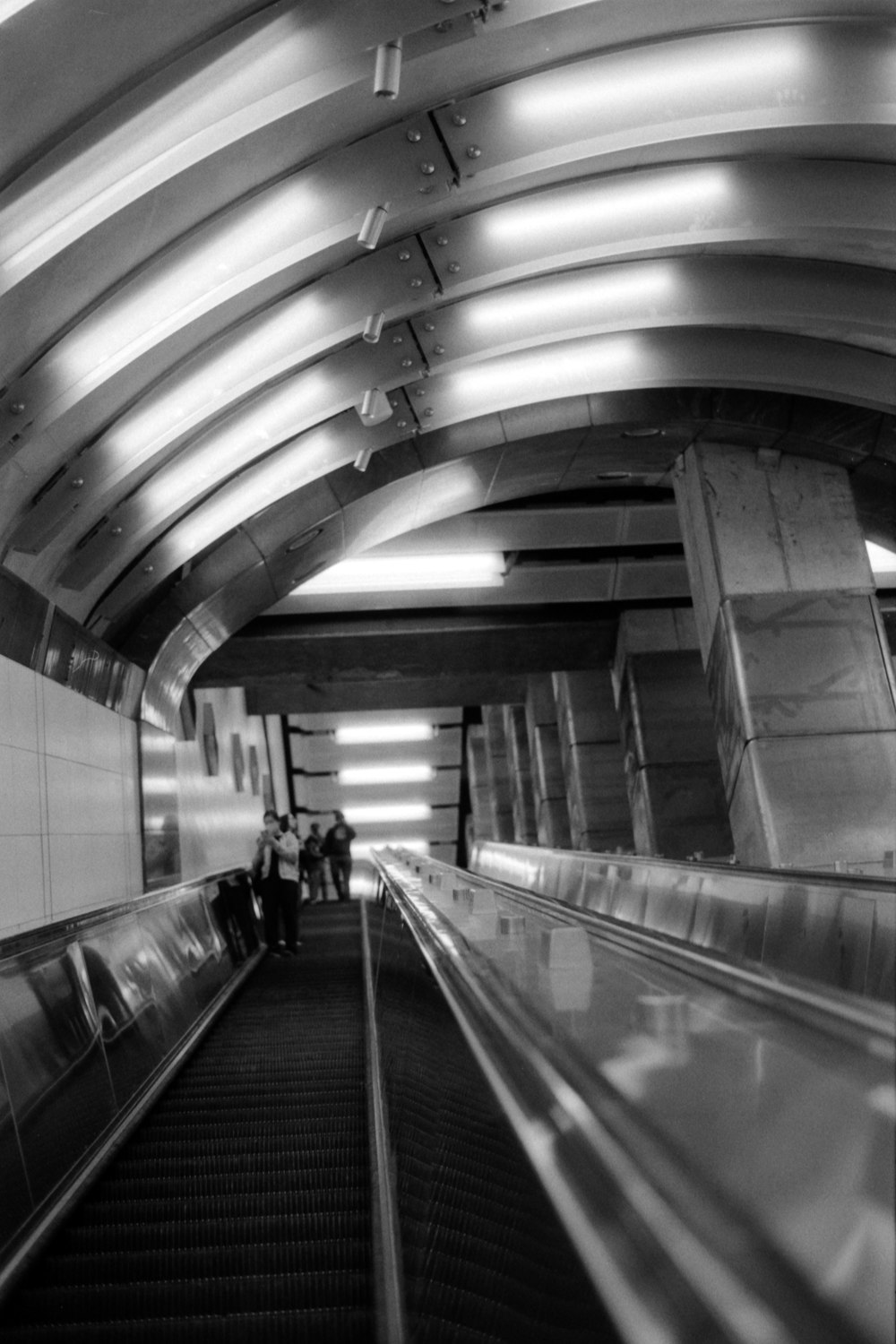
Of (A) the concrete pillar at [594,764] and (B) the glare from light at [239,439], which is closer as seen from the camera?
(B) the glare from light at [239,439]

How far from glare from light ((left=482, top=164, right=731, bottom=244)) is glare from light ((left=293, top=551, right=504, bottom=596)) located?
7.46 m

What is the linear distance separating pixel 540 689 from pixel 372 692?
3.17 metres

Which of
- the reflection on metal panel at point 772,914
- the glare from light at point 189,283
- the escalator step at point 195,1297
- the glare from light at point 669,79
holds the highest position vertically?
the glare from light at point 669,79

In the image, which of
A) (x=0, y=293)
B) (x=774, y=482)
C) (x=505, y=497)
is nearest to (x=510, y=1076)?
(x=0, y=293)

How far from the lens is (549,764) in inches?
914

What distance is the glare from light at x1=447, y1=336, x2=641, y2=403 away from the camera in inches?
392

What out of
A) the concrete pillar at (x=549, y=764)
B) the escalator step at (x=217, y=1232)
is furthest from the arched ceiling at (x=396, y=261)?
the concrete pillar at (x=549, y=764)

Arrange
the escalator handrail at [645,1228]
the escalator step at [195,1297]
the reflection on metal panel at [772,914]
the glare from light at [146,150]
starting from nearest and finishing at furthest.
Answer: the escalator handrail at [645,1228]
the escalator step at [195,1297]
the reflection on metal panel at [772,914]
the glare from light at [146,150]

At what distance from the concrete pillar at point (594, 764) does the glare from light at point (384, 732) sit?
13.0 meters

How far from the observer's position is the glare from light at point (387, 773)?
1404 inches

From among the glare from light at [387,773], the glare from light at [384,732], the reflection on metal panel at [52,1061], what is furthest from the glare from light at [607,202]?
the glare from light at [387,773]

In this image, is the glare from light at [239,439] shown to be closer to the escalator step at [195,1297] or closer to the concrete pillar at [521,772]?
the escalator step at [195,1297]

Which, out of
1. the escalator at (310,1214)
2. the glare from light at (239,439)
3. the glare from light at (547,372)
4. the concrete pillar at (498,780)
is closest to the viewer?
the escalator at (310,1214)

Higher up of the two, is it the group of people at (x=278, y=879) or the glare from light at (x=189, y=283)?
the glare from light at (x=189, y=283)
